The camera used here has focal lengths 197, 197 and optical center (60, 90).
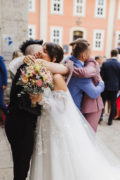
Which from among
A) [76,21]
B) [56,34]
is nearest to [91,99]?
[56,34]

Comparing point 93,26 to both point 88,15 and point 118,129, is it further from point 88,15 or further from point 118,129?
point 118,129

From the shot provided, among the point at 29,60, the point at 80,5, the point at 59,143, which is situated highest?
the point at 80,5

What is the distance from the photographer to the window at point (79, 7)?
2081cm

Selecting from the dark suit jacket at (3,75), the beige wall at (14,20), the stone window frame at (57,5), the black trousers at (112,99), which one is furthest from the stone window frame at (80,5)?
the dark suit jacket at (3,75)

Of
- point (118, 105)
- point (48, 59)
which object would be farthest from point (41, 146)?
point (118, 105)

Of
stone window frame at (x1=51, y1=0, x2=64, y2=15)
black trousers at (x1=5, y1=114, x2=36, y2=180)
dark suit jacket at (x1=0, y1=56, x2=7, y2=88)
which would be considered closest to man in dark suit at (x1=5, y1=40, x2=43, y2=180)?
black trousers at (x1=5, y1=114, x2=36, y2=180)

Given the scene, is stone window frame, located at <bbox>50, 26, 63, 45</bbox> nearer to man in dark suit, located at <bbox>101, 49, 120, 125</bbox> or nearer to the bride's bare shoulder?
man in dark suit, located at <bbox>101, 49, 120, 125</bbox>

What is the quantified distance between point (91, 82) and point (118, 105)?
3.24 meters

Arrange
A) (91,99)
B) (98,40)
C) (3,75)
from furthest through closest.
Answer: (98,40) < (3,75) < (91,99)

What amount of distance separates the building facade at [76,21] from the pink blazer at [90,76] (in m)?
18.6

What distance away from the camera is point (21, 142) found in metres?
1.90

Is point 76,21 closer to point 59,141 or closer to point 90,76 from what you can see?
point 90,76

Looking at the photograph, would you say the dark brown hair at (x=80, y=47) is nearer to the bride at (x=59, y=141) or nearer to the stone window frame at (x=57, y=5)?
the bride at (x=59, y=141)

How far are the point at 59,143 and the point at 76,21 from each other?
20729 millimetres
